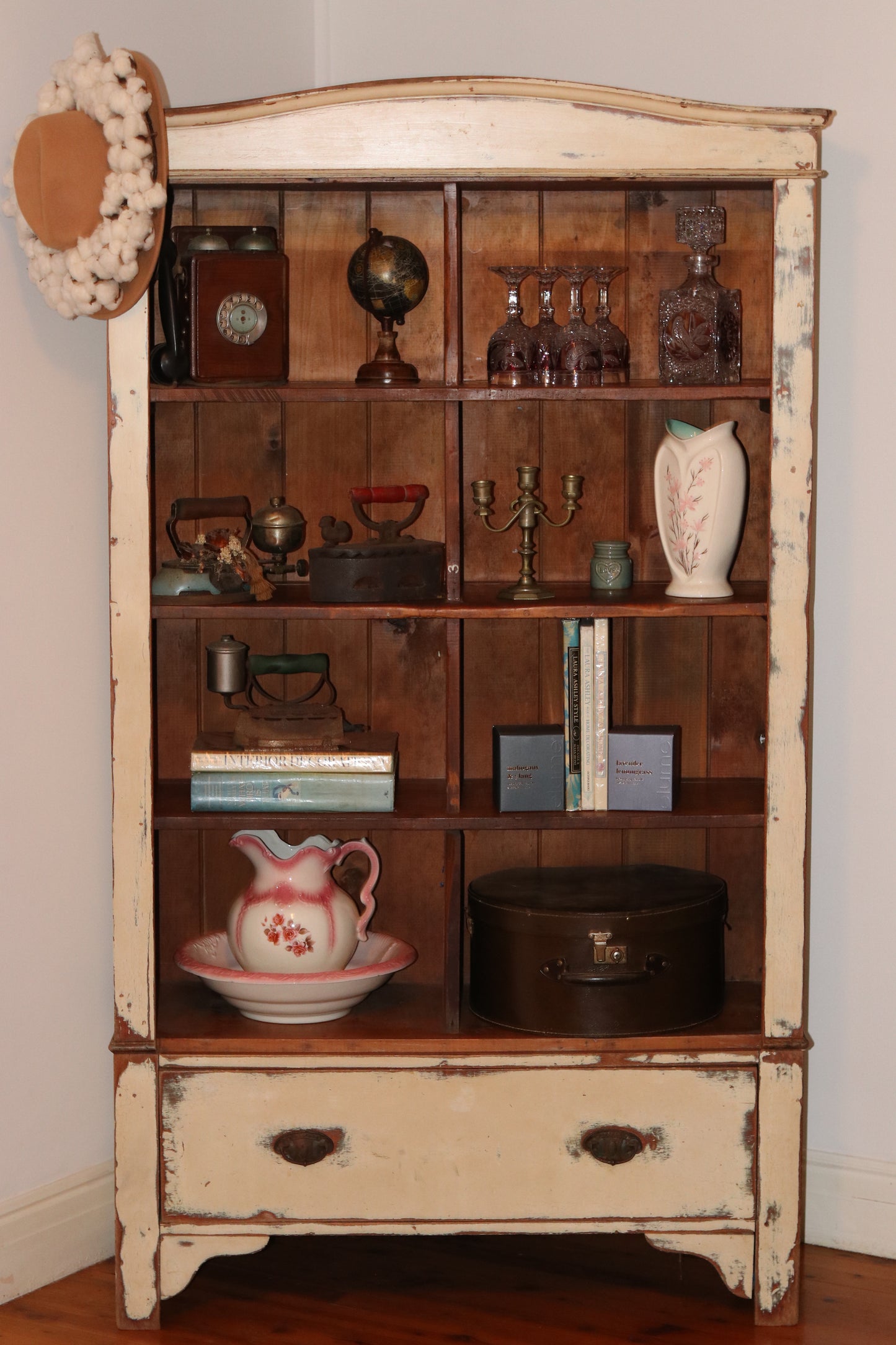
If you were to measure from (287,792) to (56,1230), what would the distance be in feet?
2.91

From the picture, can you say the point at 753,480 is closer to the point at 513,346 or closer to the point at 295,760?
the point at 513,346

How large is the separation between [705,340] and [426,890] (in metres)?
1.12

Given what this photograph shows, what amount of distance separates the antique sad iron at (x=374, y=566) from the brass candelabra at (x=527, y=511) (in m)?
0.11

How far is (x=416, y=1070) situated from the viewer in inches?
91.7

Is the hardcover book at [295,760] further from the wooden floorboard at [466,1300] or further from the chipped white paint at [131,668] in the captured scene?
the wooden floorboard at [466,1300]

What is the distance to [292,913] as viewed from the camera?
242 cm

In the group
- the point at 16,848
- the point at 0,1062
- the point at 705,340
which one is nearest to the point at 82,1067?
the point at 0,1062

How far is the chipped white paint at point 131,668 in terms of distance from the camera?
223 centimetres

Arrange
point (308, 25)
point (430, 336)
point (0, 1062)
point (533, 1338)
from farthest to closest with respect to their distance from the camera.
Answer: point (308, 25)
point (430, 336)
point (0, 1062)
point (533, 1338)

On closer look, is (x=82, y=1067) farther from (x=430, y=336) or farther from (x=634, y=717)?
(x=430, y=336)

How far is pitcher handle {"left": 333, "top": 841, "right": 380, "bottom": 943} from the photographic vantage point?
249cm

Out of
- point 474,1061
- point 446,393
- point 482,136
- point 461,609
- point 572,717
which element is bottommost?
point 474,1061

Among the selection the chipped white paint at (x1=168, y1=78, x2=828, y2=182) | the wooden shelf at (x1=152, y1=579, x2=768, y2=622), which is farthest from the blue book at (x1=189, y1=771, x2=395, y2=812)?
the chipped white paint at (x1=168, y1=78, x2=828, y2=182)

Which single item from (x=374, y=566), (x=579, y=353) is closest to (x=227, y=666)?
(x=374, y=566)
